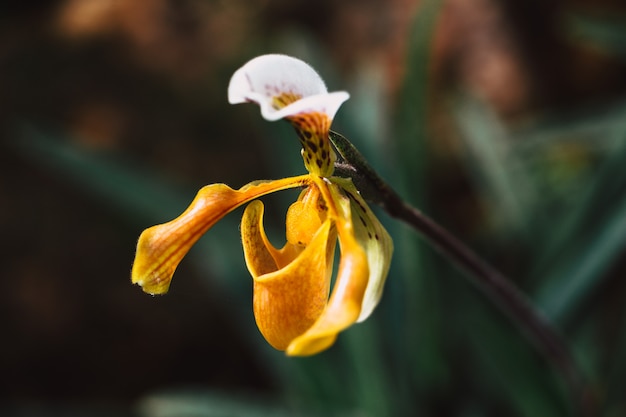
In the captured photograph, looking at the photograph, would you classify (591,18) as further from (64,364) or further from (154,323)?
(64,364)

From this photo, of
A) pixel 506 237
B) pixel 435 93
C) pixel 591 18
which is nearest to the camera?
pixel 506 237

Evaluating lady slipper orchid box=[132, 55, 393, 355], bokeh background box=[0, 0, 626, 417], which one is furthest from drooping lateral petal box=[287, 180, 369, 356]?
bokeh background box=[0, 0, 626, 417]

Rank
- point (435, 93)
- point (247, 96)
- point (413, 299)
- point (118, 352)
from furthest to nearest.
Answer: point (435, 93), point (118, 352), point (413, 299), point (247, 96)

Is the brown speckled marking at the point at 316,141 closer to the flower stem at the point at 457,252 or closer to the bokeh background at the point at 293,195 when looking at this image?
the flower stem at the point at 457,252

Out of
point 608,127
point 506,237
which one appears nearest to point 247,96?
point 506,237

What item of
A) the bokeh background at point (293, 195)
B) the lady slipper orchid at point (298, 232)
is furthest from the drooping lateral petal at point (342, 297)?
the bokeh background at point (293, 195)

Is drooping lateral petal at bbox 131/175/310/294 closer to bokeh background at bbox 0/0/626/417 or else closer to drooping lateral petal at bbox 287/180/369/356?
drooping lateral petal at bbox 287/180/369/356
